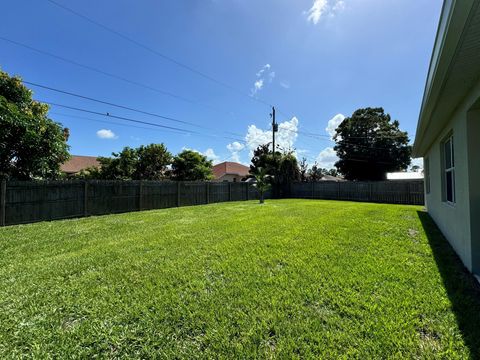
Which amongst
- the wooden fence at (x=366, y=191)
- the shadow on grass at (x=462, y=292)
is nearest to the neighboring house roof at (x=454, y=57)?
the shadow on grass at (x=462, y=292)

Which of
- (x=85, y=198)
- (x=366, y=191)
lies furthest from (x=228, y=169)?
(x=85, y=198)

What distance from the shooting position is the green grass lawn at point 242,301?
211 cm

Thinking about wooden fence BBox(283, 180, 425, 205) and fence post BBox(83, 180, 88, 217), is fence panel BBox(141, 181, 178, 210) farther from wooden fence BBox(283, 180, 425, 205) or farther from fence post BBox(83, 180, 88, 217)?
wooden fence BBox(283, 180, 425, 205)

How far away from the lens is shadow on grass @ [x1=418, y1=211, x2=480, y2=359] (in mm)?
2130

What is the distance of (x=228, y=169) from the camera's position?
36094mm

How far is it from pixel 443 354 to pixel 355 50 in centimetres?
1199

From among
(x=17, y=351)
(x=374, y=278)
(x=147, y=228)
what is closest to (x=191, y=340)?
(x=17, y=351)

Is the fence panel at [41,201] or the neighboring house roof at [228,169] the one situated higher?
the neighboring house roof at [228,169]

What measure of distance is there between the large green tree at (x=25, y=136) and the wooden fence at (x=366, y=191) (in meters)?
18.5

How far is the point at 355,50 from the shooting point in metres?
10.9

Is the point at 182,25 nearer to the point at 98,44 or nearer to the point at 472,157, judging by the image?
the point at 98,44

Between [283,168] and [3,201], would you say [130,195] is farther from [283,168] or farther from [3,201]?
[283,168]

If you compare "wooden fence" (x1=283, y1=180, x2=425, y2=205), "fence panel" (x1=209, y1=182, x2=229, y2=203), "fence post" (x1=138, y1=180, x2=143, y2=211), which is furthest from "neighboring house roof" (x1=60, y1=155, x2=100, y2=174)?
"wooden fence" (x1=283, y1=180, x2=425, y2=205)

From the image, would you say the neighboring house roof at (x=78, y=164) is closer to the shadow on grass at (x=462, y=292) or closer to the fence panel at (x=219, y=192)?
the fence panel at (x=219, y=192)
